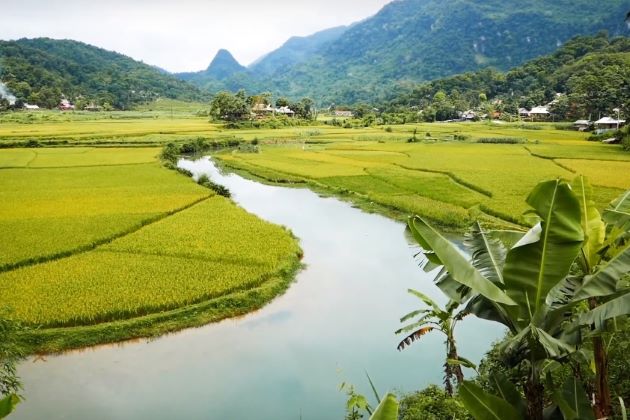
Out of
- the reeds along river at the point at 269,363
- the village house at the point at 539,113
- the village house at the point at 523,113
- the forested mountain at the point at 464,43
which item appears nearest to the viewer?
the reeds along river at the point at 269,363

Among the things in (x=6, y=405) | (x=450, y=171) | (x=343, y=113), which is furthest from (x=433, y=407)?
(x=343, y=113)

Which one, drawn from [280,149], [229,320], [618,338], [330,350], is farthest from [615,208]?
[280,149]

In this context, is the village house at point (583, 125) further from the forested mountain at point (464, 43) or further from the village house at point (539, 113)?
the forested mountain at point (464, 43)

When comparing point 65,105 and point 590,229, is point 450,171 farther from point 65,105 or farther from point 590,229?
point 65,105

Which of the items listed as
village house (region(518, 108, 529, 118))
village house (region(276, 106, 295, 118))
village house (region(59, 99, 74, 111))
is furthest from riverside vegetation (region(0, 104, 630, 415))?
village house (region(59, 99, 74, 111))

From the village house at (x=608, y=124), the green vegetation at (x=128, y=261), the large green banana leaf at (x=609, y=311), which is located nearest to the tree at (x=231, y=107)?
the village house at (x=608, y=124)
